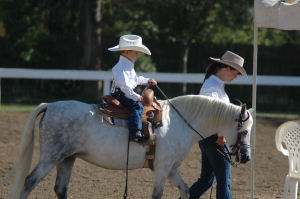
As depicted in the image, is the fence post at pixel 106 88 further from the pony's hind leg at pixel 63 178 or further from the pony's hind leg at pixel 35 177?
the pony's hind leg at pixel 35 177

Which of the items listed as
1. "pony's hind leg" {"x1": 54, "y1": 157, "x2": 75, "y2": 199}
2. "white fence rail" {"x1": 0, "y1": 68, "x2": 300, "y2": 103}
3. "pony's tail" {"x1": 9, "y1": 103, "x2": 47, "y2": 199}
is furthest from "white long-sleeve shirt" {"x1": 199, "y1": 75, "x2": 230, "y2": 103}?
"white fence rail" {"x1": 0, "y1": 68, "x2": 300, "y2": 103}

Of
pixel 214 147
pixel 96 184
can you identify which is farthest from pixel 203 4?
pixel 214 147

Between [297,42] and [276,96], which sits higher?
[297,42]

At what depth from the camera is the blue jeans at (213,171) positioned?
6004 mm

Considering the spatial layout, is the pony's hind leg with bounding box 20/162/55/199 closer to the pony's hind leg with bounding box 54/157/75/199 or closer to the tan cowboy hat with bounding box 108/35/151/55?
the pony's hind leg with bounding box 54/157/75/199

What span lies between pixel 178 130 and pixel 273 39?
2124 centimetres

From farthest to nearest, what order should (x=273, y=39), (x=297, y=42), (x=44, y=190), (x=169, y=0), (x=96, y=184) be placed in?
(x=273, y=39)
(x=297, y=42)
(x=169, y=0)
(x=96, y=184)
(x=44, y=190)

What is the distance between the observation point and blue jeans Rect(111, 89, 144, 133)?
572 centimetres

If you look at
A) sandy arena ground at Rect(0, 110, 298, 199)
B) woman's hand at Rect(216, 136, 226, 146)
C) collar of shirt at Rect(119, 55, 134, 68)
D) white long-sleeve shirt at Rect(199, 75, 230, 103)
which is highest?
collar of shirt at Rect(119, 55, 134, 68)

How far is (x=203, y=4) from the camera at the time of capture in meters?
22.2

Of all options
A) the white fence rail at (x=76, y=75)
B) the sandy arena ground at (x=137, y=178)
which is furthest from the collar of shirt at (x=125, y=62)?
the white fence rail at (x=76, y=75)

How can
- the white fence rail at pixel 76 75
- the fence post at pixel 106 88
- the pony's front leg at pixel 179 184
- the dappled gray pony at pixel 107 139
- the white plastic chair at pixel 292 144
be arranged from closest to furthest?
the dappled gray pony at pixel 107 139
the pony's front leg at pixel 179 184
the white plastic chair at pixel 292 144
the fence post at pixel 106 88
the white fence rail at pixel 76 75

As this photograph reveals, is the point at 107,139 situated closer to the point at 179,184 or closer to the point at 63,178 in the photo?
the point at 63,178

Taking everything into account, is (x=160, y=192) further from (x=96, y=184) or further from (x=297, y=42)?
(x=297, y=42)
